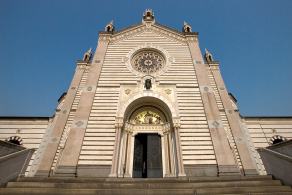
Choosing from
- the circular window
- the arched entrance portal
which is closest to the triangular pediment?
the circular window

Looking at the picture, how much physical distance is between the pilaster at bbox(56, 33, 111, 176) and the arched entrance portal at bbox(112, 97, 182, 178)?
239cm

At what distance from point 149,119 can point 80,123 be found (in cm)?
477

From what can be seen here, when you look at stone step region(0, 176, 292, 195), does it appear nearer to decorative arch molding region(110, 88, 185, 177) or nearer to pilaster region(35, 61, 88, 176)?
decorative arch molding region(110, 88, 185, 177)

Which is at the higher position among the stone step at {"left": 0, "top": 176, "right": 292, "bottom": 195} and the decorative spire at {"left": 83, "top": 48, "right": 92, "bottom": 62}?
the decorative spire at {"left": 83, "top": 48, "right": 92, "bottom": 62}

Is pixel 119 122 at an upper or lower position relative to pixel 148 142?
upper

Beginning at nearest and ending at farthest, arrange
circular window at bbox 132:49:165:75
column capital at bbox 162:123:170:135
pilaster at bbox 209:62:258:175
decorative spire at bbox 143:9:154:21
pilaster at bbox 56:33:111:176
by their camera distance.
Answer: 1. pilaster at bbox 56:33:111:176
2. pilaster at bbox 209:62:258:175
3. column capital at bbox 162:123:170:135
4. circular window at bbox 132:49:165:75
5. decorative spire at bbox 143:9:154:21

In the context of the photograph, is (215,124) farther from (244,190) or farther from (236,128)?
(244,190)

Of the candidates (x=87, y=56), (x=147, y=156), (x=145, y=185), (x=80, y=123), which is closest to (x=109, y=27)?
(x=87, y=56)

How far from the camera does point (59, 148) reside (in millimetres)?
12273

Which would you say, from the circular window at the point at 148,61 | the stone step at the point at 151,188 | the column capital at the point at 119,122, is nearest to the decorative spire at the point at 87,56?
the circular window at the point at 148,61

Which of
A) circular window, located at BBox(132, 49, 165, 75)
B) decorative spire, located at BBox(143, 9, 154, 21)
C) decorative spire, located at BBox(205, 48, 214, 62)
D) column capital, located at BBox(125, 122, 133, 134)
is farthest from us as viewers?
decorative spire, located at BBox(143, 9, 154, 21)

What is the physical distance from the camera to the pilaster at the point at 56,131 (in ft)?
36.8

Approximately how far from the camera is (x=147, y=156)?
1233 cm

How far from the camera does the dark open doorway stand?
39.1 feet
